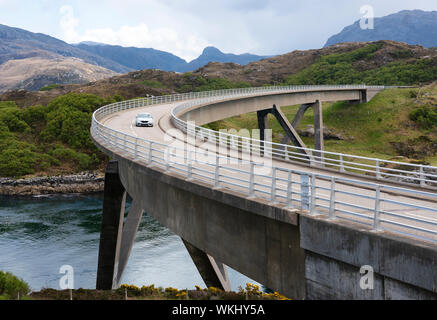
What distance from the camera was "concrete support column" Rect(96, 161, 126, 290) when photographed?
23.3m

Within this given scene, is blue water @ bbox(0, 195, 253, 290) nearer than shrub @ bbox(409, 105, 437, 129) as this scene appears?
Yes

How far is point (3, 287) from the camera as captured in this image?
73.1 feet

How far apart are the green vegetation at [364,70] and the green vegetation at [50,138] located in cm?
7673

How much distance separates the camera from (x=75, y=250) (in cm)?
3497

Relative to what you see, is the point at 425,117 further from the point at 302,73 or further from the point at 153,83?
the point at 153,83

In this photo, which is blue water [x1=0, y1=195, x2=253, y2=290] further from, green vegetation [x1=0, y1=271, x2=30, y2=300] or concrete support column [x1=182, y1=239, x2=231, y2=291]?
concrete support column [x1=182, y1=239, x2=231, y2=291]

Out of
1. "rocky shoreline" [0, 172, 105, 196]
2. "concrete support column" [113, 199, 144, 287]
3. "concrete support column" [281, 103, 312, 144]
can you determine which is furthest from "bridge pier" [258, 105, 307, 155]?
"concrete support column" [113, 199, 144, 287]

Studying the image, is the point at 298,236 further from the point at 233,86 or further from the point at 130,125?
the point at 233,86

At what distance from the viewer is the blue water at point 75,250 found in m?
30.0

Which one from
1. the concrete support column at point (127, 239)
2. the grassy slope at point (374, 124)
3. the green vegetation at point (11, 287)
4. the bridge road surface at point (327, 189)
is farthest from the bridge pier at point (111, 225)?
the grassy slope at point (374, 124)

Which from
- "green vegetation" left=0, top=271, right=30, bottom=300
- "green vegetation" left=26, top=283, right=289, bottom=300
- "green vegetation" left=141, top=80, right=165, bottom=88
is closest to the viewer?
"green vegetation" left=26, top=283, right=289, bottom=300

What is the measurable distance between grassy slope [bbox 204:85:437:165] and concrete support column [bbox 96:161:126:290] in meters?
56.2
